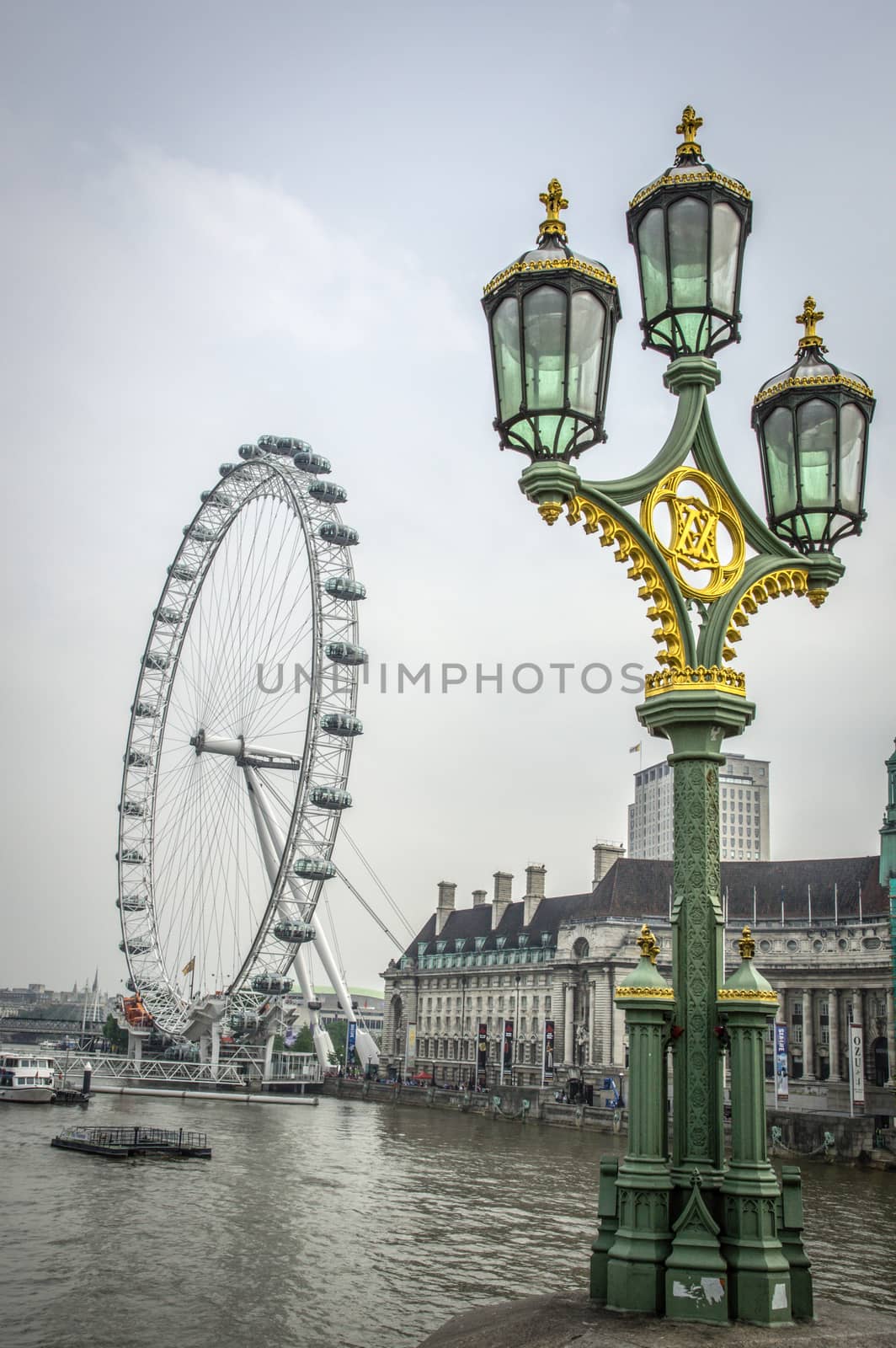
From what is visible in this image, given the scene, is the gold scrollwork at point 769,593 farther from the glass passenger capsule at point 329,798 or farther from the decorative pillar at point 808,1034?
the decorative pillar at point 808,1034

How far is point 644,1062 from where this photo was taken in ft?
22.3

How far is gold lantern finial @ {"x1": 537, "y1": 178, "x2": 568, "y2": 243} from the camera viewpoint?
740 cm

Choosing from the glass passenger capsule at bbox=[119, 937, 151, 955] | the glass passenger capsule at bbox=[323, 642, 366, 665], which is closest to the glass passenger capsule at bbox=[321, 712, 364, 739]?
the glass passenger capsule at bbox=[323, 642, 366, 665]

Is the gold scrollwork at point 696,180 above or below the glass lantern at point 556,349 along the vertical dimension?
above

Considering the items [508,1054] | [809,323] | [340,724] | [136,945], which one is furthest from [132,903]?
[809,323]

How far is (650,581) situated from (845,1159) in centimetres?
4679

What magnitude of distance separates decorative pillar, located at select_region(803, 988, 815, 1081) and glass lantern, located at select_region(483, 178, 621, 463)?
255 ft

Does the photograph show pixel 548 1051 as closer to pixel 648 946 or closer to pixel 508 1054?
pixel 508 1054

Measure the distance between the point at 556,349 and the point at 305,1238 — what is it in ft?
70.1

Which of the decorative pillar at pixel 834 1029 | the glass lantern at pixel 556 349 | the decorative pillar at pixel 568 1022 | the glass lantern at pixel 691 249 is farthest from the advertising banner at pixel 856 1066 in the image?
the glass lantern at pixel 556 349

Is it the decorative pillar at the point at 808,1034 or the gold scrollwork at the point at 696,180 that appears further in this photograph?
the decorative pillar at the point at 808,1034

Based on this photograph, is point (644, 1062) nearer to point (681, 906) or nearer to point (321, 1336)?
point (681, 906)

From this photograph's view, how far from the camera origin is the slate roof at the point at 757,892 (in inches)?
3191

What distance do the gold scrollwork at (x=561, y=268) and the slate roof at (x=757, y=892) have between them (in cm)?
7442
